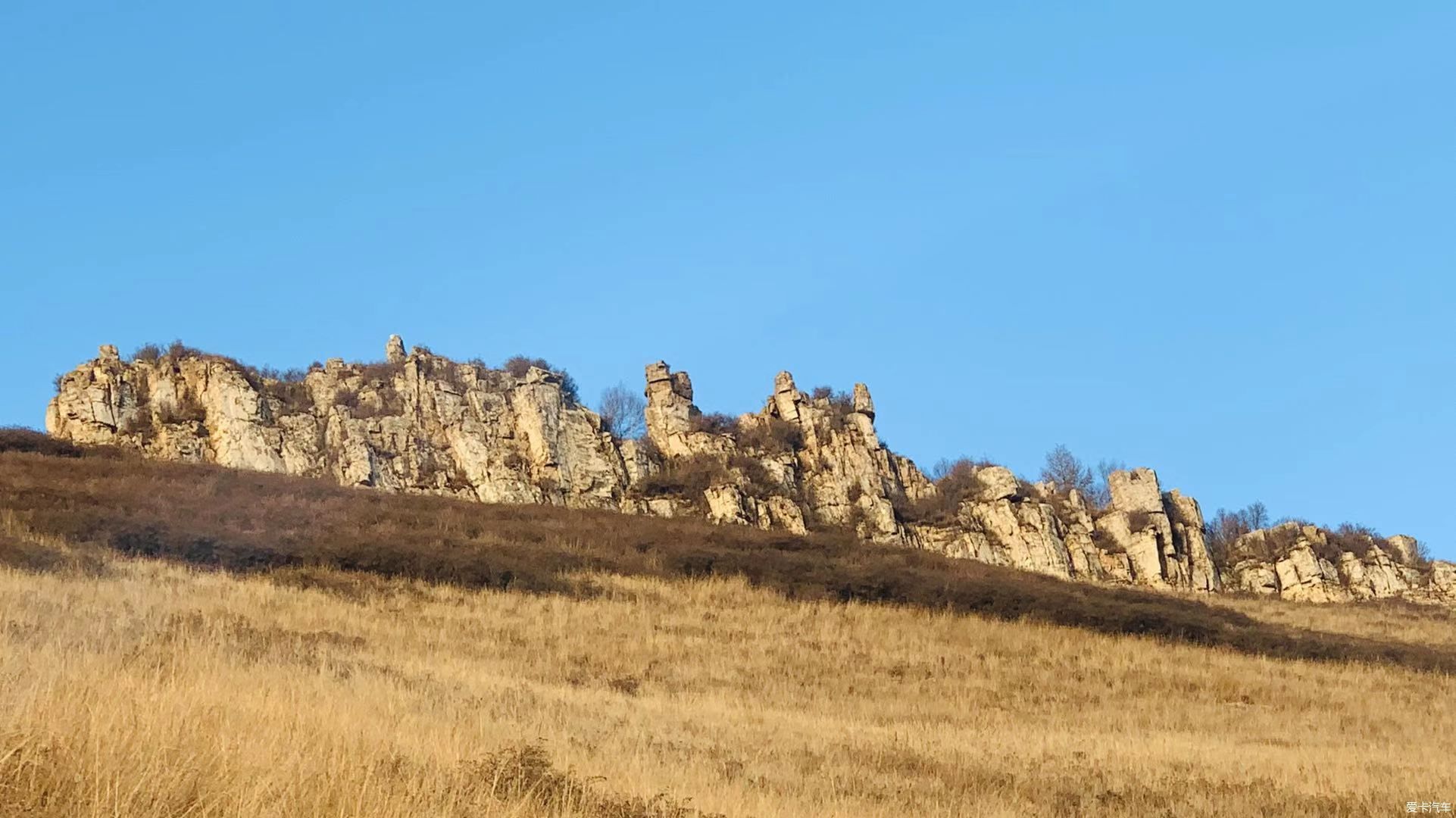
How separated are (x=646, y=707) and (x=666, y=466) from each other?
41.5m

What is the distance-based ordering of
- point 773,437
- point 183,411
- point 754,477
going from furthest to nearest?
point 773,437
point 754,477
point 183,411

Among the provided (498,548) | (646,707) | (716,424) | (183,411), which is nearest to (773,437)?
(716,424)

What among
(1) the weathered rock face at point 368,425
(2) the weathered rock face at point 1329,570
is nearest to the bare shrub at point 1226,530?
(2) the weathered rock face at point 1329,570

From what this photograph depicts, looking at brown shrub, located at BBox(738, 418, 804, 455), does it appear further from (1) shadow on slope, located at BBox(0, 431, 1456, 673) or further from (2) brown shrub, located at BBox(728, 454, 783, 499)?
(1) shadow on slope, located at BBox(0, 431, 1456, 673)

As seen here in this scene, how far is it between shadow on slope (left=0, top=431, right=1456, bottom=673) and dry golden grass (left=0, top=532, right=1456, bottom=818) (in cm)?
120

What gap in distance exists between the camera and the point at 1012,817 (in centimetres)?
1062

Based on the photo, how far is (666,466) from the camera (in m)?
56.8

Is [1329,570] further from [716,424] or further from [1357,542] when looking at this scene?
[716,424]

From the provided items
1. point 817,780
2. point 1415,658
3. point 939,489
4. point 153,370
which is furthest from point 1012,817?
point 153,370

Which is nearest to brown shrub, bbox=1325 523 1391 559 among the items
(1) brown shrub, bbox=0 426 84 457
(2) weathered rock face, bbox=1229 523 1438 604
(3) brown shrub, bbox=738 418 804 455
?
(2) weathered rock face, bbox=1229 523 1438 604

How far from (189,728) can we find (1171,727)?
15.0 metres

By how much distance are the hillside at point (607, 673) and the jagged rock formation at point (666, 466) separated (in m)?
17.7

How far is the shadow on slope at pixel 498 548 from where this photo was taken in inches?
946

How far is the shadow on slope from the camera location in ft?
78.8
